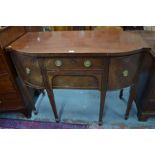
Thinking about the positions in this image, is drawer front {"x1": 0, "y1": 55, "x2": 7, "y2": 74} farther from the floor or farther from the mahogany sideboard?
the floor

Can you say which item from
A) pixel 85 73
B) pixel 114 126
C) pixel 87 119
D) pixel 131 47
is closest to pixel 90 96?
pixel 87 119

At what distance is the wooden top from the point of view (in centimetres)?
99

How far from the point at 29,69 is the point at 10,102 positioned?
530 millimetres

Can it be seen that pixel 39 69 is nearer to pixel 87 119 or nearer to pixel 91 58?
pixel 91 58

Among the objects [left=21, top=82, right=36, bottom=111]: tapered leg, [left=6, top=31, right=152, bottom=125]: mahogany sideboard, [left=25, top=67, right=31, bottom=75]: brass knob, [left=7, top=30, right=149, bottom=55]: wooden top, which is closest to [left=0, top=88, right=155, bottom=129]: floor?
[left=21, top=82, right=36, bottom=111]: tapered leg

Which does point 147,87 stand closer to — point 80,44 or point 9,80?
point 80,44

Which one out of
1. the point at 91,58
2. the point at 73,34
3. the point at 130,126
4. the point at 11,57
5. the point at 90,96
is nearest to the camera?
the point at 91,58

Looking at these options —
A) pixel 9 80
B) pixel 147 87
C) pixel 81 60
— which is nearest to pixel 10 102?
pixel 9 80

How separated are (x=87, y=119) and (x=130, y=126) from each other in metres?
0.41

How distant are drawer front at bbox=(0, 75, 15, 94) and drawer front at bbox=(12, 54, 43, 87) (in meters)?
0.17

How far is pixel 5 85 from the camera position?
4.34 feet

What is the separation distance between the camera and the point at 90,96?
1.78 meters

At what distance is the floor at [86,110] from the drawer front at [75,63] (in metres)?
0.67

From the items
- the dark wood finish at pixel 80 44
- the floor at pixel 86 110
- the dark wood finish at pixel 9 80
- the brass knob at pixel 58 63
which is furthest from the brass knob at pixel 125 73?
the dark wood finish at pixel 9 80
